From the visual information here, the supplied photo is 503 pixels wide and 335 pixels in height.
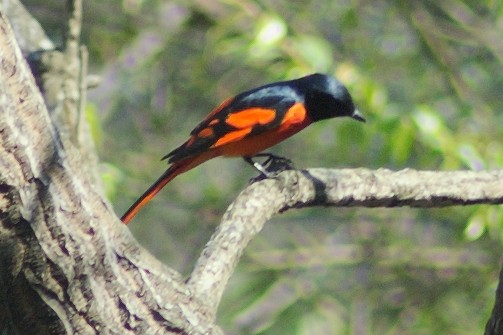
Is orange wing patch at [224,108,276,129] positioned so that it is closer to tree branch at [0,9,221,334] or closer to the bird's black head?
the bird's black head

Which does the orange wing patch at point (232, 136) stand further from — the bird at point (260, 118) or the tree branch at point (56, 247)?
the tree branch at point (56, 247)

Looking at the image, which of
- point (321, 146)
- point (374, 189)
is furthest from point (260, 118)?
point (321, 146)

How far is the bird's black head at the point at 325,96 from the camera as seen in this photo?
13.8 feet

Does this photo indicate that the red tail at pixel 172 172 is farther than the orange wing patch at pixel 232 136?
No

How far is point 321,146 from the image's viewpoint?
6.57 meters

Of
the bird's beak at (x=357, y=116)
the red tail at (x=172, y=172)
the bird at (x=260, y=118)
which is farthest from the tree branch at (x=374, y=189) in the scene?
the bird's beak at (x=357, y=116)

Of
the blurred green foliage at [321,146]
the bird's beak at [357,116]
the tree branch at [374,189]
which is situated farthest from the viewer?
the blurred green foliage at [321,146]

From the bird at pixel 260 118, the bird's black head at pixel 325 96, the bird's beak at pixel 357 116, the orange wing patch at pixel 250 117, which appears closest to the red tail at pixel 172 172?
the bird at pixel 260 118

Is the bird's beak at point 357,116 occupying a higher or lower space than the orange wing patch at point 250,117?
lower

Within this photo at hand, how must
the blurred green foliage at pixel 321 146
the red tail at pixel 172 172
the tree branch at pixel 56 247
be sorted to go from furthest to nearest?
the blurred green foliage at pixel 321 146 < the red tail at pixel 172 172 < the tree branch at pixel 56 247

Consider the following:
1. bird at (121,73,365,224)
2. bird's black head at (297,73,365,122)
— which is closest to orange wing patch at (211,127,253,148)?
bird at (121,73,365,224)

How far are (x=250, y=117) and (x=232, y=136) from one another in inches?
5.4

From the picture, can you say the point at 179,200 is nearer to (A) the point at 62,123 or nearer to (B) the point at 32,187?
(A) the point at 62,123

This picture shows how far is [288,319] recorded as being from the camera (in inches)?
207
